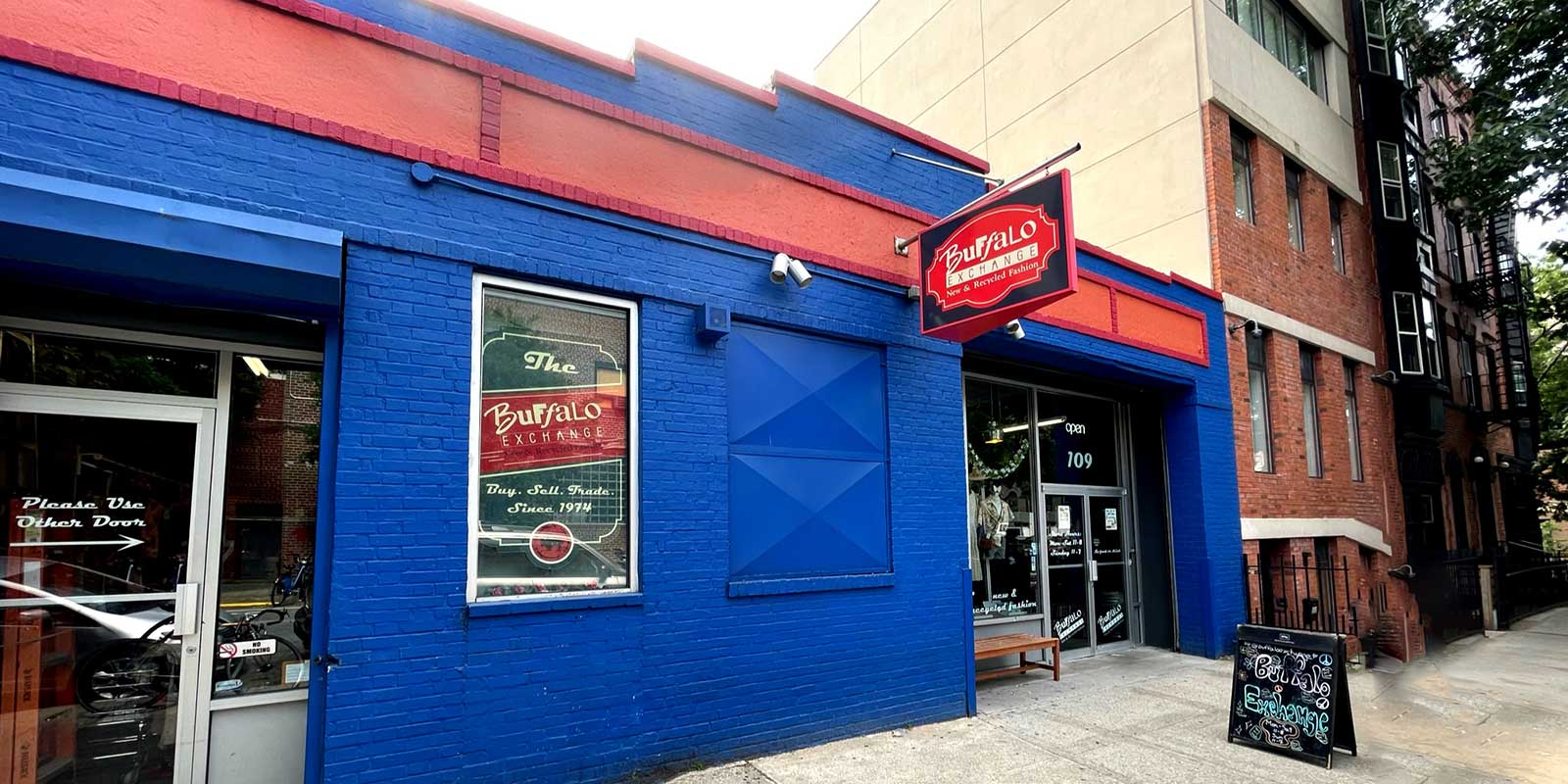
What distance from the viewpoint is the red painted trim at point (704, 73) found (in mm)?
5840

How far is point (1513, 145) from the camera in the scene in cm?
1266

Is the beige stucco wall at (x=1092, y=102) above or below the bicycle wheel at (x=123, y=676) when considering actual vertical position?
above

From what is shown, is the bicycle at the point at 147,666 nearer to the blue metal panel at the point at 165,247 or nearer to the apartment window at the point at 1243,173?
the blue metal panel at the point at 165,247

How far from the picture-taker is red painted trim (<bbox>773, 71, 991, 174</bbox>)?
6625mm

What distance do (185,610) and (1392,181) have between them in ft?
58.7

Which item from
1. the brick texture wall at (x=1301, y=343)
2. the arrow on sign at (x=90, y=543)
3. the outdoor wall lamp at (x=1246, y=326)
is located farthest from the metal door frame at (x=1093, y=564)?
the arrow on sign at (x=90, y=543)

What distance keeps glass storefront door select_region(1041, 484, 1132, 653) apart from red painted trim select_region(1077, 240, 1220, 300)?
2735 mm

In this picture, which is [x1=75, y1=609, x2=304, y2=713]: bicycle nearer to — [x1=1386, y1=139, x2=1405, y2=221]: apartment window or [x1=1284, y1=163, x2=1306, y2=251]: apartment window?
[x1=1284, y1=163, x2=1306, y2=251]: apartment window

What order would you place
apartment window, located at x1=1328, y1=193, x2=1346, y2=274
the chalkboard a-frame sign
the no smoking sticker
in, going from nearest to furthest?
the no smoking sticker < the chalkboard a-frame sign < apartment window, located at x1=1328, y1=193, x2=1346, y2=274

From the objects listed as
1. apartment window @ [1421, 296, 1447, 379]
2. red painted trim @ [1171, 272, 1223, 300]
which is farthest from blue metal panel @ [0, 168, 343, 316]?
apartment window @ [1421, 296, 1447, 379]

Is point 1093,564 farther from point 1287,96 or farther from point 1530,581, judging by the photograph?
point 1530,581

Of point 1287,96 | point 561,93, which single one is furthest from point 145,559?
point 1287,96

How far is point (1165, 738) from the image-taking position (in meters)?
6.55

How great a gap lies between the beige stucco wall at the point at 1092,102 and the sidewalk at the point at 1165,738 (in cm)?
546
